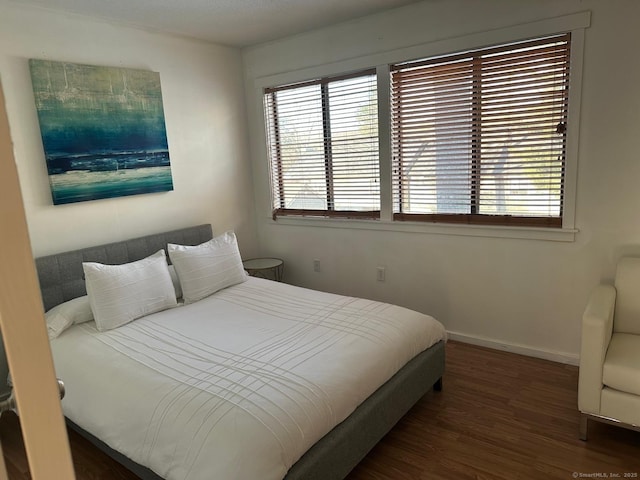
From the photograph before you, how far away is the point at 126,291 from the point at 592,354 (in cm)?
263

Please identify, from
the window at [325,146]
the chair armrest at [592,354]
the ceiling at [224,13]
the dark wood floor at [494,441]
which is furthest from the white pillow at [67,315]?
the chair armrest at [592,354]

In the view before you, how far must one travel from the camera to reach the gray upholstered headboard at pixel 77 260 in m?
2.84

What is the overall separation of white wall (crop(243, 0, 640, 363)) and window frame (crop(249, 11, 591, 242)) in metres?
0.03

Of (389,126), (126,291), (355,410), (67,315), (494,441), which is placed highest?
(389,126)

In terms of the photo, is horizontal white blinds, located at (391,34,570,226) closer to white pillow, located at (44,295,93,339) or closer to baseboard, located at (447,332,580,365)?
baseboard, located at (447,332,580,365)

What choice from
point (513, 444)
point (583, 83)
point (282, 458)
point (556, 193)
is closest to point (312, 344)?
point (282, 458)

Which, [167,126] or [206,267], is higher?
[167,126]

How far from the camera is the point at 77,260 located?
3.00m

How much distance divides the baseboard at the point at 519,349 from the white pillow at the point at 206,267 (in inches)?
70.1

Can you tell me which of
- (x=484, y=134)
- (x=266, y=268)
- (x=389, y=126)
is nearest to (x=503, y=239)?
(x=484, y=134)

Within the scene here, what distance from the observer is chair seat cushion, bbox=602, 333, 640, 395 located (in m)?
2.08

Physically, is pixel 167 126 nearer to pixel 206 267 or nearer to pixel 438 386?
pixel 206 267

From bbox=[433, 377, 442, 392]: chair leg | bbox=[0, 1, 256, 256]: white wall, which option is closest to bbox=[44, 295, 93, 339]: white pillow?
bbox=[0, 1, 256, 256]: white wall

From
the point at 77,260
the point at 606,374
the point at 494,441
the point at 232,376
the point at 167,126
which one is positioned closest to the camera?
the point at 232,376
